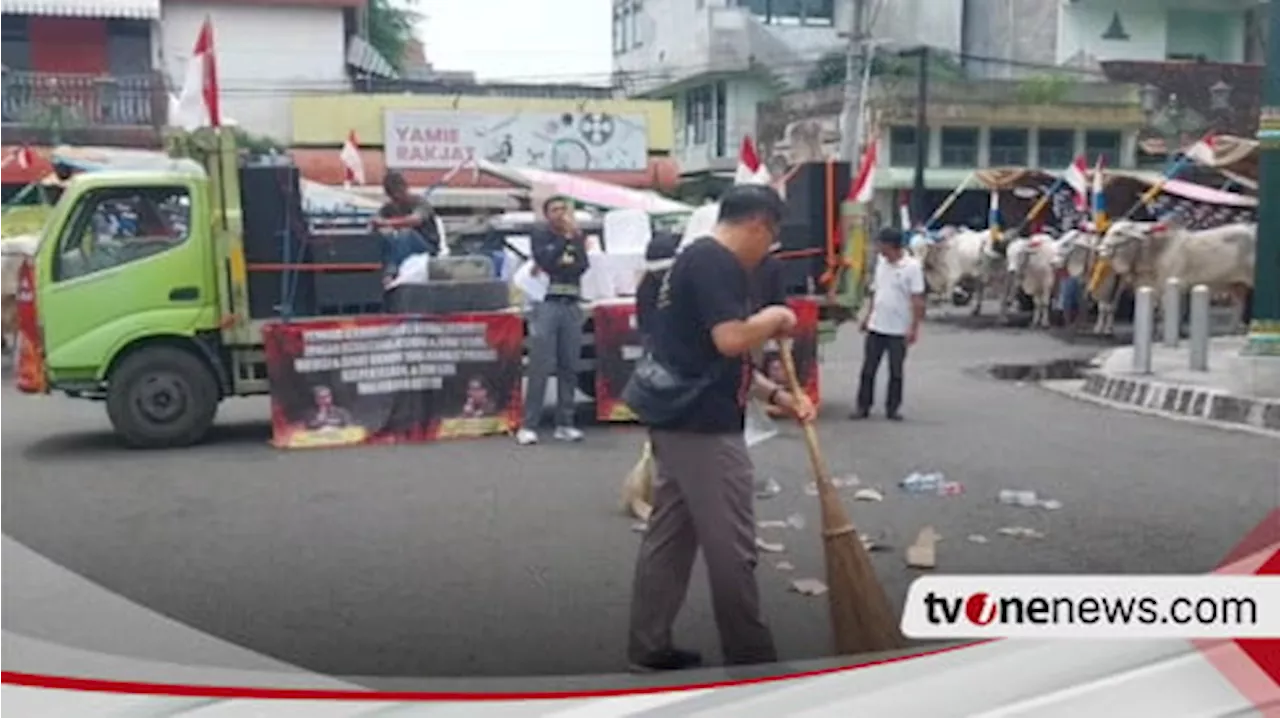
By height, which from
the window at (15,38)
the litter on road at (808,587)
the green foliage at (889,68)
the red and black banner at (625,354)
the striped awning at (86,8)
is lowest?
the litter on road at (808,587)

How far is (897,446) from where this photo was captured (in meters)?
1.78

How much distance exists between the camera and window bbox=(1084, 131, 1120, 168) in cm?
165

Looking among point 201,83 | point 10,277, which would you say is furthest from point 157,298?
point 201,83

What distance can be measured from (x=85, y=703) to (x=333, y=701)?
0.94 feet

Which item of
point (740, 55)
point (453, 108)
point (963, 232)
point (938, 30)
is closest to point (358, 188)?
point (453, 108)

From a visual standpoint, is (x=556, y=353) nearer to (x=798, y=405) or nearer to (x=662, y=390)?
(x=662, y=390)

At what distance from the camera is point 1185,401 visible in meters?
1.93

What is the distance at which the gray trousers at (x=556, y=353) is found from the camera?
1962 mm

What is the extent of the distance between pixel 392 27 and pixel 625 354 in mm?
513

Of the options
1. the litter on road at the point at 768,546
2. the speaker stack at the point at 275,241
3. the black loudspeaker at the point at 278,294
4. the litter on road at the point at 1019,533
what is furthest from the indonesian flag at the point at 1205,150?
the black loudspeaker at the point at 278,294

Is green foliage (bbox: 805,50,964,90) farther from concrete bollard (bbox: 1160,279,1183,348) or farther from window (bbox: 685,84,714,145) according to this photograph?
concrete bollard (bbox: 1160,279,1183,348)

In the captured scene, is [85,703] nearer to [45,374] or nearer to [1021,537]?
[1021,537]

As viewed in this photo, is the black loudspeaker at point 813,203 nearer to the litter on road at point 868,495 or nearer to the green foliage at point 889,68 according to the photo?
the green foliage at point 889,68

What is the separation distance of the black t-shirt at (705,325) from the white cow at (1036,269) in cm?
45
